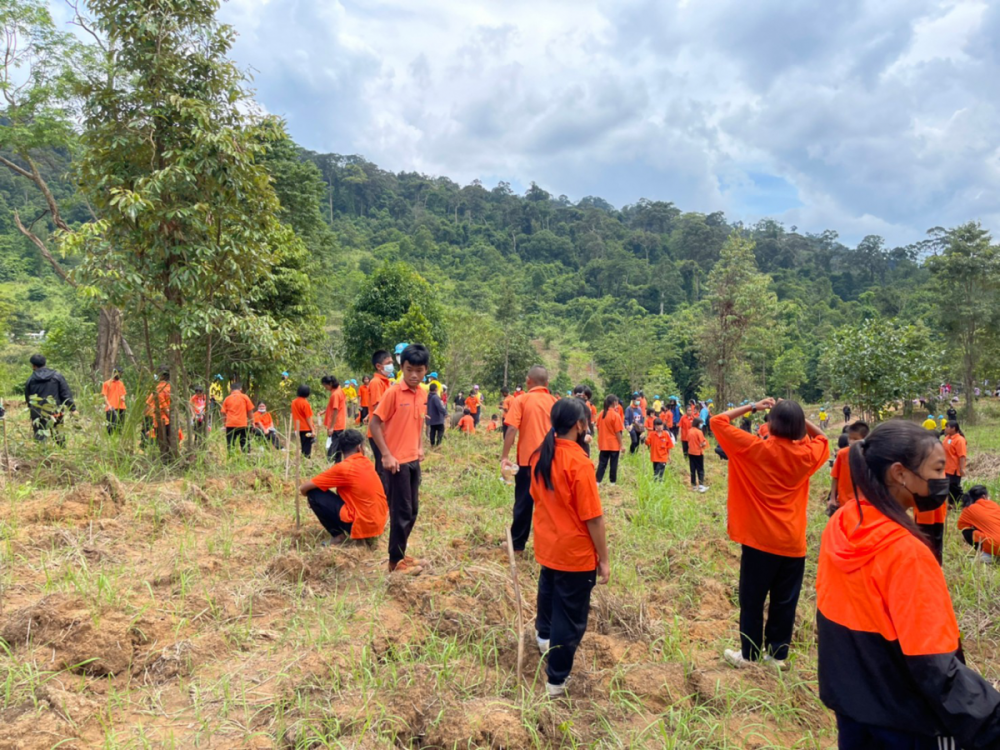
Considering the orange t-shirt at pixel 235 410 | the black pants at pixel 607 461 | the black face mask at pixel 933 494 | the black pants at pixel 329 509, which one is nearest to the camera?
the black face mask at pixel 933 494

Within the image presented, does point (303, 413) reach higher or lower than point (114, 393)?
lower

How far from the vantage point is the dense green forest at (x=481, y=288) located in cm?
732

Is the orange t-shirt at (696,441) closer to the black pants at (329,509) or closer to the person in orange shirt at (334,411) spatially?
the person in orange shirt at (334,411)

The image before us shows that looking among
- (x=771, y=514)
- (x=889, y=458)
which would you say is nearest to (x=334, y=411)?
(x=771, y=514)

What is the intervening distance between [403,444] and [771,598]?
2616 mm

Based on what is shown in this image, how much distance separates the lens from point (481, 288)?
5600 cm

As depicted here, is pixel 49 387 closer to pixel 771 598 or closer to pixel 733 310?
pixel 771 598

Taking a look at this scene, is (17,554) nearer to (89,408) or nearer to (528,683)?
(89,408)

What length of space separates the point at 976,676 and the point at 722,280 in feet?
94.1

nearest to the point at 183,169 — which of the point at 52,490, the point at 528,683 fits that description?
the point at 52,490

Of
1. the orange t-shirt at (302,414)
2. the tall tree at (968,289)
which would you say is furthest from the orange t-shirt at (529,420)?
the tall tree at (968,289)

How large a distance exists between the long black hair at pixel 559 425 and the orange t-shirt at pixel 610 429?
18.8 ft

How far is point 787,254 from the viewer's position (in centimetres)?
7869

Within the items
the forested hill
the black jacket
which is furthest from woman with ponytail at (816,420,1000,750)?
the forested hill
